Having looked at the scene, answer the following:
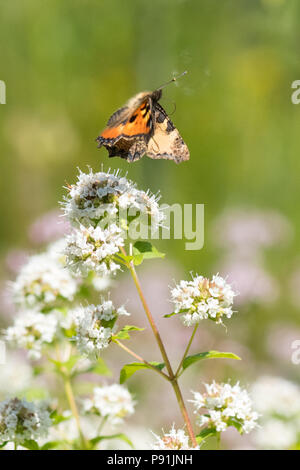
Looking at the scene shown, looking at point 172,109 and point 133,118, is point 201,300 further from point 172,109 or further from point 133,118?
point 172,109

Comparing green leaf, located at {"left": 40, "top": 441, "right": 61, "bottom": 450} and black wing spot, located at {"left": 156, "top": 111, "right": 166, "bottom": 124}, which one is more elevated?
black wing spot, located at {"left": 156, "top": 111, "right": 166, "bottom": 124}

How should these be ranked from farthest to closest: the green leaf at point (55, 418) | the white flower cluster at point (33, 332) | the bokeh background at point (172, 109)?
the bokeh background at point (172, 109), the white flower cluster at point (33, 332), the green leaf at point (55, 418)

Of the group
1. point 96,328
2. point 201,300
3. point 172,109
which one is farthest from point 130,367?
point 172,109

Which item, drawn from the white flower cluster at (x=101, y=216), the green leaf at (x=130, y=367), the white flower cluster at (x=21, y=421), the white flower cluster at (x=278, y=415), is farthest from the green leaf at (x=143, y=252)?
the white flower cluster at (x=278, y=415)

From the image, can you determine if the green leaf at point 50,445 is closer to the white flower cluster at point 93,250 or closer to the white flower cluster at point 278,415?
the white flower cluster at point 93,250

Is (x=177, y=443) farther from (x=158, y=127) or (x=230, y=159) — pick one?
(x=230, y=159)

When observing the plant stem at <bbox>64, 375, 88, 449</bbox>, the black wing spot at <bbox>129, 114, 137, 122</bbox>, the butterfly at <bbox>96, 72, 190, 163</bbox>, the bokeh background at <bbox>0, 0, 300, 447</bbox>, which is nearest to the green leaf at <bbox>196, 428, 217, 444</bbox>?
the plant stem at <bbox>64, 375, 88, 449</bbox>

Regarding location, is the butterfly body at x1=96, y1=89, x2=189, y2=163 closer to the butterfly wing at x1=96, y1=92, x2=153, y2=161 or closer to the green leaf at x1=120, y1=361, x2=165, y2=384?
the butterfly wing at x1=96, y1=92, x2=153, y2=161

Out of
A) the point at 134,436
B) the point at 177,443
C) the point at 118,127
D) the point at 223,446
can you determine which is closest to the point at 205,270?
the point at 223,446
